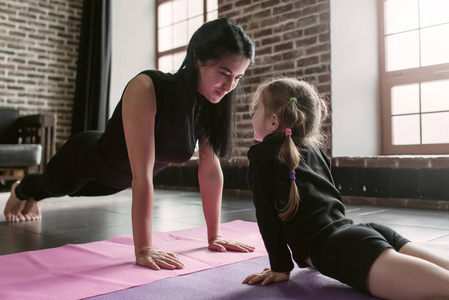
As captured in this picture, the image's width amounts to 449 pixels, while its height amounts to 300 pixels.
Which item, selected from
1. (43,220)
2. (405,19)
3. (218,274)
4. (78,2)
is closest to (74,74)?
(78,2)

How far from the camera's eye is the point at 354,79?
323 cm

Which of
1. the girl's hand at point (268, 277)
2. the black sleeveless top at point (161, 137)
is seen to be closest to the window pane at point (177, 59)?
the black sleeveless top at point (161, 137)

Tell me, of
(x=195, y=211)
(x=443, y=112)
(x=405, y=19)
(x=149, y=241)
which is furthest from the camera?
(x=405, y=19)

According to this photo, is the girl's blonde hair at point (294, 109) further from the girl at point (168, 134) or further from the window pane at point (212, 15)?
the window pane at point (212, 15)

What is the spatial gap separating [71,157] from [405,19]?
2.69 meters

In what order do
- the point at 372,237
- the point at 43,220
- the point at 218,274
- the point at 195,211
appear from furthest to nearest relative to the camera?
1. the point at 195,211
2. the point at 43,220
3. the point at 218,274
4. the point at 372,237

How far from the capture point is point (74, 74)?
18.0ft

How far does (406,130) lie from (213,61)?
2.36m

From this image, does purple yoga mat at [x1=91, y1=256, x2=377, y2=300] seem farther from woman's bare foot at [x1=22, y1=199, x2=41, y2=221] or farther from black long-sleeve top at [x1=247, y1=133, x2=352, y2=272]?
woman's bare foot at [x1=22, y1=199, x2=41, y2=221]

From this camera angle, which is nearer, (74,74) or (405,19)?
(405,19)

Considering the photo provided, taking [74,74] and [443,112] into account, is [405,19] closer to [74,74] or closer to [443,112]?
[443,112]

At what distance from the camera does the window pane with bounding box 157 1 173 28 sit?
5.29 metres

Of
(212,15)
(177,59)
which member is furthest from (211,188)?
(177,59)

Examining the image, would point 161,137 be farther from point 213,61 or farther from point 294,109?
point 294,109
